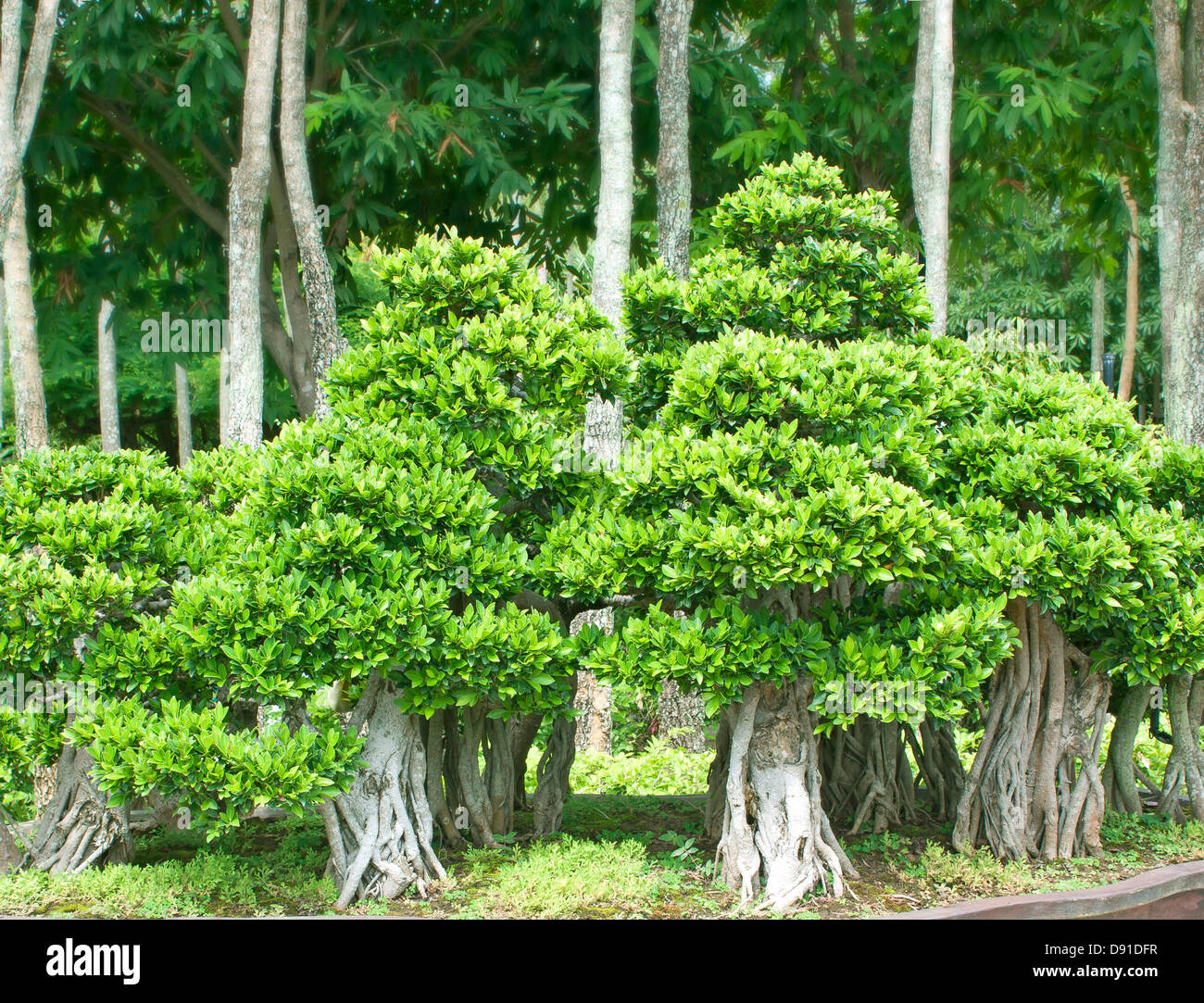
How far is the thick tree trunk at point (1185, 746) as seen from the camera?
714 centimetres

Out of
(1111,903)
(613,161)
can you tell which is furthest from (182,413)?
(1111,903)

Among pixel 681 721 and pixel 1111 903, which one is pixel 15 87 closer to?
pixel 681 721

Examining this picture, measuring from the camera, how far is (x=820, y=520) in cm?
542

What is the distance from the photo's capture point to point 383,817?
20.2 ft

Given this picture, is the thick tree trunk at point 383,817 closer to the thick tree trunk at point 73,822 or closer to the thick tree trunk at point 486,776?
the thick tree trunk at point 486,776

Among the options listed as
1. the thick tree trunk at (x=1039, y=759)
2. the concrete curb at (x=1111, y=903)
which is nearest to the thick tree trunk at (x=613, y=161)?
the thick tree trunk at (x=1039, y=759)

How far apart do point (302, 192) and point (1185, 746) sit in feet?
28.0

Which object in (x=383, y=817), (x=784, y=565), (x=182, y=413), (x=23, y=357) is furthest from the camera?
(x=182, y=413)

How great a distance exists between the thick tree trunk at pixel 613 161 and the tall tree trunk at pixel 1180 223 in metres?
5.32

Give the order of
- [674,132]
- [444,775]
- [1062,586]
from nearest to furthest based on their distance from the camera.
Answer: [1062,586]
[444,775]
[674,132]

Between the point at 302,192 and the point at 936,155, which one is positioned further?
the point at 936,155

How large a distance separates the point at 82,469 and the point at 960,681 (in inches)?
210

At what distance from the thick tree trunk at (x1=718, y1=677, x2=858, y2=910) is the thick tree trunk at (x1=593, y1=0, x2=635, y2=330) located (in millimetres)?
4410

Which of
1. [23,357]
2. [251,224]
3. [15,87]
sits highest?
[15,87]
